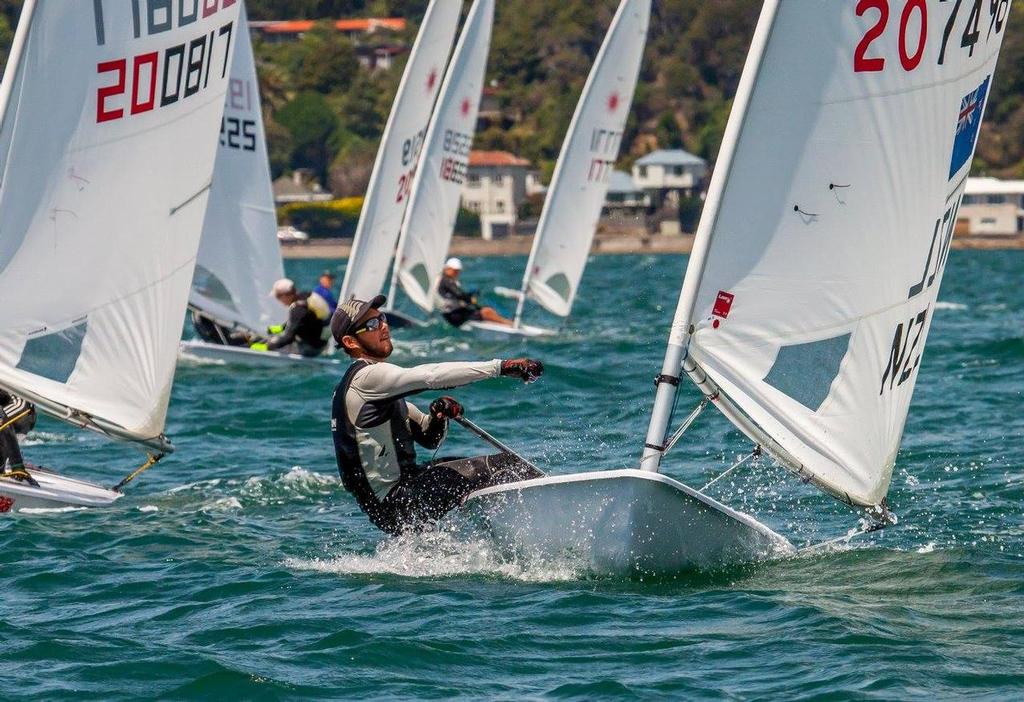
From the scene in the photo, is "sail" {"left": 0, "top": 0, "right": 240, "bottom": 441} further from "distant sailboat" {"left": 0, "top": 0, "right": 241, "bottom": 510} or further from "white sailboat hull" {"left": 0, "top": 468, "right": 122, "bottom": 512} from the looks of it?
"white sailboat hull" {"left": 0, "top": 468, "right": 122, "bottom": 512}

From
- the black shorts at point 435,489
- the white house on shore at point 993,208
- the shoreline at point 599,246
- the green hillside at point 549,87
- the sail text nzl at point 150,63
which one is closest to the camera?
the black shorts at point 435,489

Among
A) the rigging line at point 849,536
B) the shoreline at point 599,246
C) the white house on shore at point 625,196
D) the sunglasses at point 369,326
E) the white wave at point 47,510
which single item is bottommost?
the shoreline at point 599,246

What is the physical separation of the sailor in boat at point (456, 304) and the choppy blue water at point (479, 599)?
33.3 ft

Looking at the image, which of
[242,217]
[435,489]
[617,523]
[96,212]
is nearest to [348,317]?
[435,489]

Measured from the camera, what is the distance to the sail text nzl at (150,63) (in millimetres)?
9594

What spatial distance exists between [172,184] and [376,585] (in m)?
3.58

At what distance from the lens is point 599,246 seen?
3233 inches

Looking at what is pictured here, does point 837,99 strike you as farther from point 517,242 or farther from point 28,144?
point 517,242

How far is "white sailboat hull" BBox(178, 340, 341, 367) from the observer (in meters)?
17.9

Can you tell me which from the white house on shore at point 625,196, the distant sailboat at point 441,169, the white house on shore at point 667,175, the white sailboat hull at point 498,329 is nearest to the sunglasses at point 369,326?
the white sailboat hull at point 498,329

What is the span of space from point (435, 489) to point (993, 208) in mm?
85264

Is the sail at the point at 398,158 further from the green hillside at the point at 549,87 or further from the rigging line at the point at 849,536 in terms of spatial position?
the green hillside at the point at 549,87

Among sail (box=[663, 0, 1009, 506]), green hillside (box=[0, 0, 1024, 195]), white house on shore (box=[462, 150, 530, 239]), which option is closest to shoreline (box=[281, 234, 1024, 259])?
white house on shore (box=[462, 150, 530, 239])

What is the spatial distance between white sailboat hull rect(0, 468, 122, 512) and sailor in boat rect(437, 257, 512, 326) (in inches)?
493
